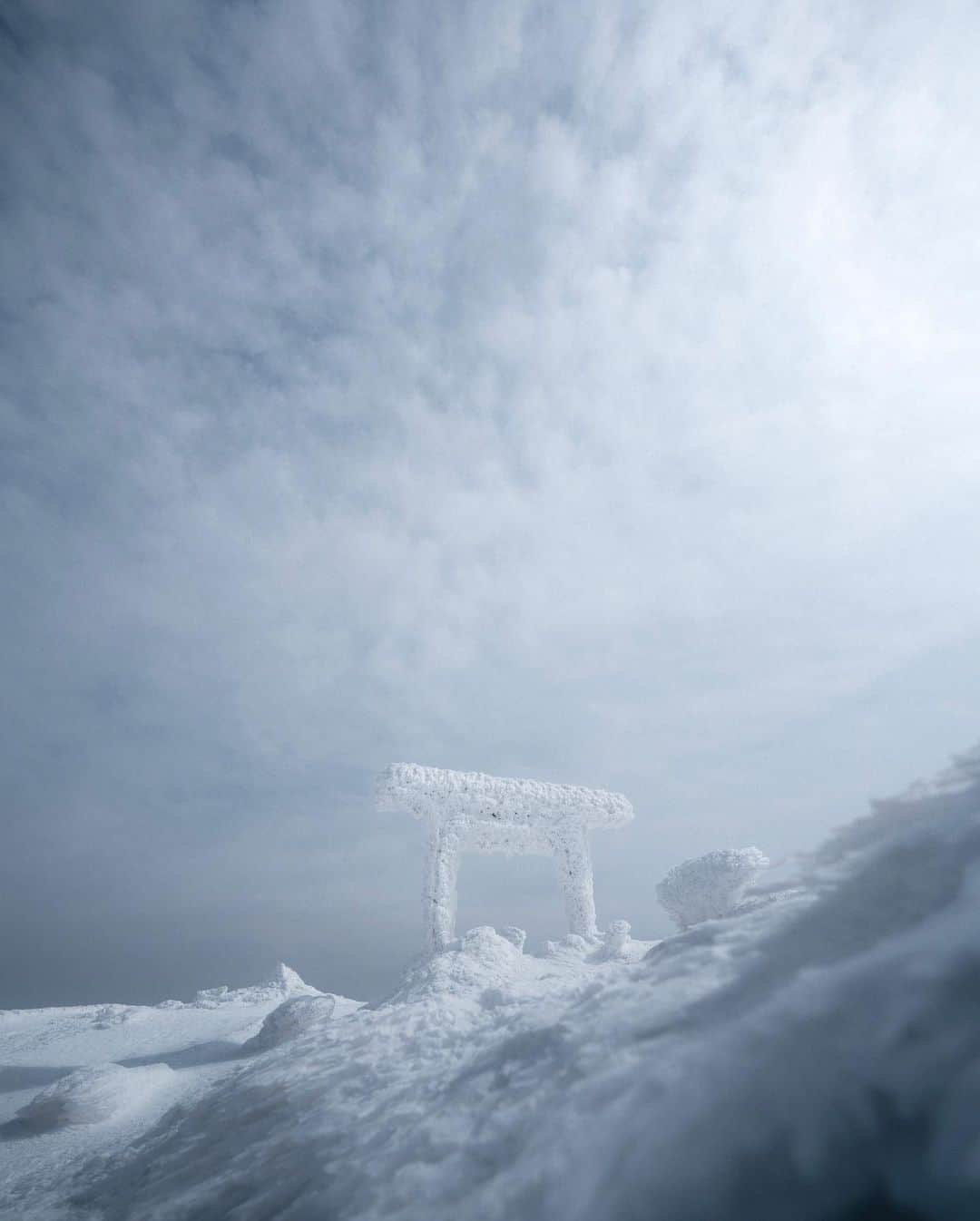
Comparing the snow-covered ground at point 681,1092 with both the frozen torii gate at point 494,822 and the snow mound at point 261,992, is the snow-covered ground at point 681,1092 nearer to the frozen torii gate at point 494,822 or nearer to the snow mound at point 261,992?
the frozen torii gate at point 494,822

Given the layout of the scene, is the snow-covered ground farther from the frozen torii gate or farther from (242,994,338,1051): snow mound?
the frozen torii gate

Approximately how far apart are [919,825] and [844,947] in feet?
2.67

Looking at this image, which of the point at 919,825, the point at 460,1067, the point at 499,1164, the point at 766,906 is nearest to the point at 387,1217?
the point at 499,1164

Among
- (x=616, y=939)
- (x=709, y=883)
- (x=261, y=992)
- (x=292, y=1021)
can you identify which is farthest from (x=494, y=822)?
(x=261, y=992)

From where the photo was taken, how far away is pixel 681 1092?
2.14 m

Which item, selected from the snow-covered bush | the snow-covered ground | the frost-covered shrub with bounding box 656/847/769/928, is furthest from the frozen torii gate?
the snow-covered ground

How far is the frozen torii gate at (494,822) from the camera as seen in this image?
1359 centimetres

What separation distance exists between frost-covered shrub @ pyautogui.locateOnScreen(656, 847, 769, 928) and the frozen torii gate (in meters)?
2.70

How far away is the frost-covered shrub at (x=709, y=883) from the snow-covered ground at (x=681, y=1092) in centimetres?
948

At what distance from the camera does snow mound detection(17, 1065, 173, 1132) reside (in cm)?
664

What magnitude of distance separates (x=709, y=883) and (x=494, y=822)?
5.24 meters

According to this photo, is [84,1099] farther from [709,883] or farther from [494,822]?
[709,883]

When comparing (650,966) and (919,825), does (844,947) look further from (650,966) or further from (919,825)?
(650,966)

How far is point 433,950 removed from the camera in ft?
41.2
